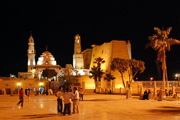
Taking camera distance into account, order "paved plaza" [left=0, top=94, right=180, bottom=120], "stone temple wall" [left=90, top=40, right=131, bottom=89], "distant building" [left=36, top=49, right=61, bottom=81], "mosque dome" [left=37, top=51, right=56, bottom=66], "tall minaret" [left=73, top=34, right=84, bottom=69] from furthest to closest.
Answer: "tall minaret" [left=73, top=34, right=84, bottom=69] < "mosque dome" [left=37, top=51, right=56, bottom=66] < "distant building" [left=36, top=49, right=61, bottom=81] < "stone temple wall" [left=90, top=40, right=131, bottom=89] < "paved plaza" [left=0, top=94, right=180, bottom=120]

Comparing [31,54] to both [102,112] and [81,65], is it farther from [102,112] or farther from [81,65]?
[102,112]

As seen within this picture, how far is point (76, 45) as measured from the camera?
2739 inches

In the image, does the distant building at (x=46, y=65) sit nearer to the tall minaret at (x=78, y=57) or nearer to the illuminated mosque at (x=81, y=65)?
the illuminated mosque at (x=81, y=65)

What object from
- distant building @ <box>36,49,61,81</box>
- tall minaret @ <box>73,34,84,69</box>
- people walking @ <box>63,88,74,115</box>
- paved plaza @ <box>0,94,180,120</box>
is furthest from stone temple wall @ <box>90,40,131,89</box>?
people walking @ <box>63,88,74,115</box>

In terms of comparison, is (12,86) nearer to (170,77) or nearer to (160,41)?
(160,41)

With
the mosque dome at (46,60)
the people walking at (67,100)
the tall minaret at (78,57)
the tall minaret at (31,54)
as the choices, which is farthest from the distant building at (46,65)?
the people walking at (67,100)

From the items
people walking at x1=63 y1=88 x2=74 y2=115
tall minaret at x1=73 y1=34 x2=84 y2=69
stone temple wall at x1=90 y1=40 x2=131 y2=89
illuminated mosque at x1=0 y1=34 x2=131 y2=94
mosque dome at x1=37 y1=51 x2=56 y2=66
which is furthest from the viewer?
tall minaret at x1=73 y1=34 x2=84 y2=69

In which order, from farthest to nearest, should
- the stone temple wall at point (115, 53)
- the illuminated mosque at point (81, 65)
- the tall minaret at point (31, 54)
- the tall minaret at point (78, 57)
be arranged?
the tall minaret at point (78, 57) → the tall minaret at point (31, 54) → the stone temple wall at point (115, 53) → the illuminated mosque at point (81, 65)

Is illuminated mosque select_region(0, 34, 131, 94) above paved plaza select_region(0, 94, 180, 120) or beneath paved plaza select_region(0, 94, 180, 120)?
above

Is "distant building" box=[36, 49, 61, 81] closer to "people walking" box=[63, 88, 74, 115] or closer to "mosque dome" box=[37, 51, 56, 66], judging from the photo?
"mosque dome" box=[37, 51, 56, 66]

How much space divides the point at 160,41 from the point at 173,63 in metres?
38.4

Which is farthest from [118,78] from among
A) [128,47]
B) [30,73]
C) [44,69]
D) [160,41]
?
[160,41]

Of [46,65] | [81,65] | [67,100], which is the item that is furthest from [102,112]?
[81,65]

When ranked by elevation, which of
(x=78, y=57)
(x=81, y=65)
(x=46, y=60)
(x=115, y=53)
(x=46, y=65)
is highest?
(x=78, y=57)
